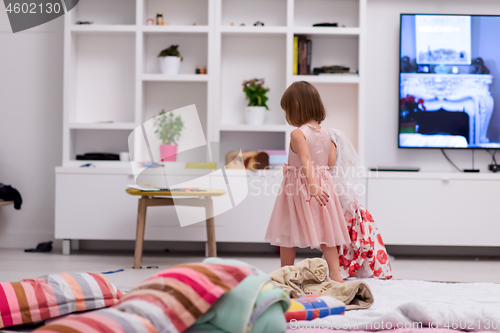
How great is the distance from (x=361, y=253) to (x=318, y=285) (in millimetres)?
686

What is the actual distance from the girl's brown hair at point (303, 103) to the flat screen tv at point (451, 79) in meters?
1.40

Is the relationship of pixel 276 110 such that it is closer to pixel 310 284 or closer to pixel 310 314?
pixel 310 284

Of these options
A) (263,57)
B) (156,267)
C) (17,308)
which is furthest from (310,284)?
(263,57)

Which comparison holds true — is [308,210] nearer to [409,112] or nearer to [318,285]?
[318,285]

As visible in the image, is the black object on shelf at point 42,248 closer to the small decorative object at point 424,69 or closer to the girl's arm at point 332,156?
the girl's arm at point 332,156

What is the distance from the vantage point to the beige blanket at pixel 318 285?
1.40 meters

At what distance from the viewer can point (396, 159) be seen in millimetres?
3383

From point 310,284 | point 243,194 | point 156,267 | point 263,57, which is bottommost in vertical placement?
point 156,267

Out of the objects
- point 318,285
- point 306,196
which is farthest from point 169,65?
point 318,285

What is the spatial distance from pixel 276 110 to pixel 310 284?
198 centimetres

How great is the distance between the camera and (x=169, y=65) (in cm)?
321

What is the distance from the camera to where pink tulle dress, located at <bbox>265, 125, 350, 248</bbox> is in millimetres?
2021

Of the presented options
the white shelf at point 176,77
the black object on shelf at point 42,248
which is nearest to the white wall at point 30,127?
the black object on shelf at point 42,248

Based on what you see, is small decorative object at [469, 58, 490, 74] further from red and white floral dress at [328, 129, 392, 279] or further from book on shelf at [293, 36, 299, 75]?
red and white floral dress at [328, 129, 392, 279]
